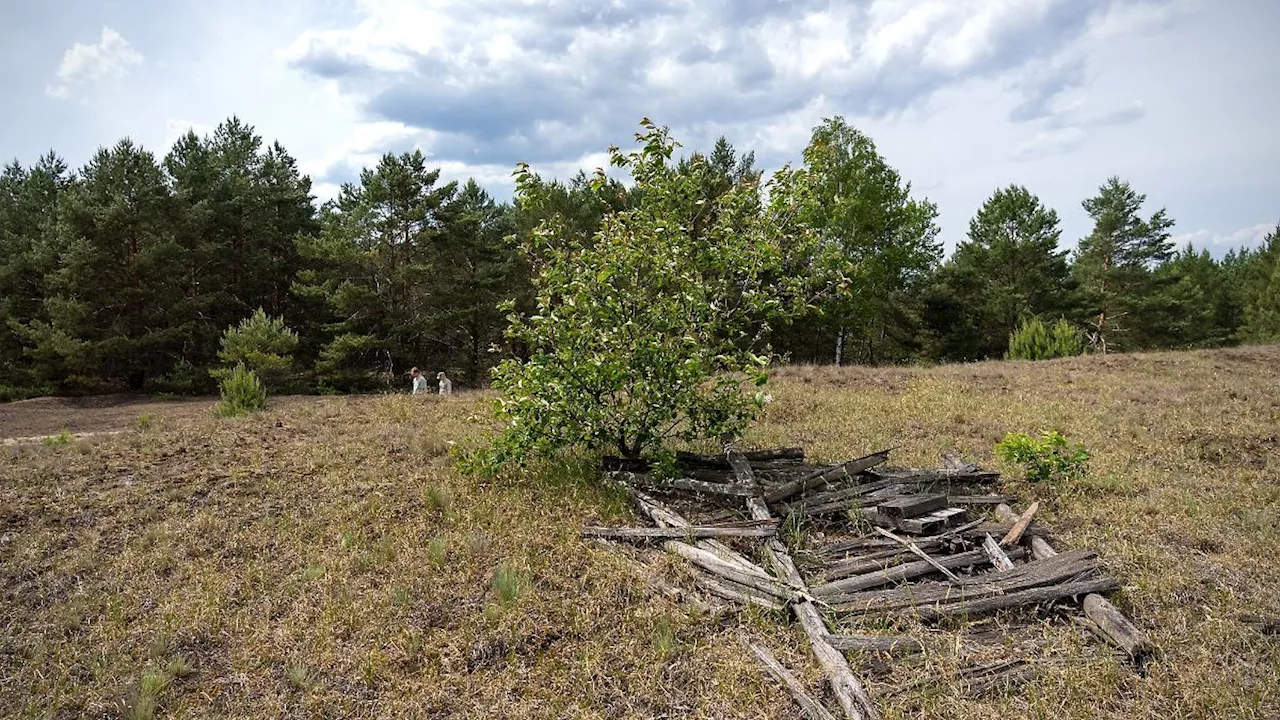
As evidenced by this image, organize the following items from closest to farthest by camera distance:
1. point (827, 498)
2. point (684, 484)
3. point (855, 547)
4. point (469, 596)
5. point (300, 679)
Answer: point (300, 679) → point (469, 596) → point (855, 547) → point (827, 498) → point (684, 484)

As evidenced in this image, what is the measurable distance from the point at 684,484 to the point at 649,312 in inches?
79.9

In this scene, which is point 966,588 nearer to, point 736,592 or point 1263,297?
point 736,592

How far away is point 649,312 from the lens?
24.1 feet

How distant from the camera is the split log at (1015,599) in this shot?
4.76 metres

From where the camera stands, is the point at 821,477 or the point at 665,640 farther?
the point at 821,477

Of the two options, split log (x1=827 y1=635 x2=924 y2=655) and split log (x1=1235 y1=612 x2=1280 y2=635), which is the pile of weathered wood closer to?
split log (x1=827 y1=635 x2=924 y2=655)

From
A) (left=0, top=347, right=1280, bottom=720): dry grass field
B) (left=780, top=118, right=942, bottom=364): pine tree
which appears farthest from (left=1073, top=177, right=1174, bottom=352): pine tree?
(left=0, top=347, right=1280, bottom=720): dry grass field

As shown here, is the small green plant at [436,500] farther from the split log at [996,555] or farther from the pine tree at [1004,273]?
the pine tree at [1004,273]

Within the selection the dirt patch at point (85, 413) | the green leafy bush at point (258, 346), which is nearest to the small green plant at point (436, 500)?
Answer: the dirt patch at point (85, 413)

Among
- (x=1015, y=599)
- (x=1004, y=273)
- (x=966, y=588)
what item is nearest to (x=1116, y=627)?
(x=1015, y=599)

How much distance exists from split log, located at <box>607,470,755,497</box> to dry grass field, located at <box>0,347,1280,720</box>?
31 centimetres

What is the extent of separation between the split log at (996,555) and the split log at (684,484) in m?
2.19

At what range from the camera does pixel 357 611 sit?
511 cm

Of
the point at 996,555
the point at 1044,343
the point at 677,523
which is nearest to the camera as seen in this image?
the point at 996,555
